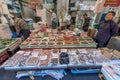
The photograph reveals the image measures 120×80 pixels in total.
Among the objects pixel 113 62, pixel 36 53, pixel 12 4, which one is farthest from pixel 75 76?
pixel 12 4

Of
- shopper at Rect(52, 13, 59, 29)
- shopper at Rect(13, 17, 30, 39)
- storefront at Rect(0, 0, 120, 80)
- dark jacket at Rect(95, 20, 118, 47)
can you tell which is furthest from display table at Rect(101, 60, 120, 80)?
shopper at Rect(13, 17, 30, 39)

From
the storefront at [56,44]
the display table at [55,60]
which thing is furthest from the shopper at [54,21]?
the display table at [55,60]

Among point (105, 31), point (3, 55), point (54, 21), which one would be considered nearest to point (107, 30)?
point (105, 31)

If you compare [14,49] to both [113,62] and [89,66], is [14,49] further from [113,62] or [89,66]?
[113,62]

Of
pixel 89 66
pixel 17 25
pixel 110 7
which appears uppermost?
pixel 110 7

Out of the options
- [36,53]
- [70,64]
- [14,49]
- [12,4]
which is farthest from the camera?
[12,4]

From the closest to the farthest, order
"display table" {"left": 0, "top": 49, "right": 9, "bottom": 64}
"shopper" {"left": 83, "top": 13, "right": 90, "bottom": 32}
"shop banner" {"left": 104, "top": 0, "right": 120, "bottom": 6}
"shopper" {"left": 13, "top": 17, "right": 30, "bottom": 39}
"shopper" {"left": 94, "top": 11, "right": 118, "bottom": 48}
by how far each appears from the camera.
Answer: "display table" {"left": 0, "top": 49, "right": 9, "bottom": 64} < "shopper" {"left": 94, "top": 11, "right": 118, "bottom": 48} < "shop banner" {"left": 104, "top": 0, "right": 120, "bottom": 6} < "shopper" {"left": 13, "top": 17, "right": 30, "bottom": 39} < "shopper" {"left": 83, "top": 13, "right": 90, "bottom": 32}

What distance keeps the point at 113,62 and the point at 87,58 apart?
340 mm

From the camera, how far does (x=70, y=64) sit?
111 centimetres

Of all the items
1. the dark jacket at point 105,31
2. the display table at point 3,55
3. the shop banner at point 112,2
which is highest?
the shop banner at point 112,2

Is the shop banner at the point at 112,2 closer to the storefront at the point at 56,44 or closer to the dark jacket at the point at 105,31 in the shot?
the storefront at the point at 56,44

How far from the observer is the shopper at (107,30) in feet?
5.63

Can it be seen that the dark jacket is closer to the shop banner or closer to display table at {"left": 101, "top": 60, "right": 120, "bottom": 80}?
the shop banner

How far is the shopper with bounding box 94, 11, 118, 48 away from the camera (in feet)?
5.63
